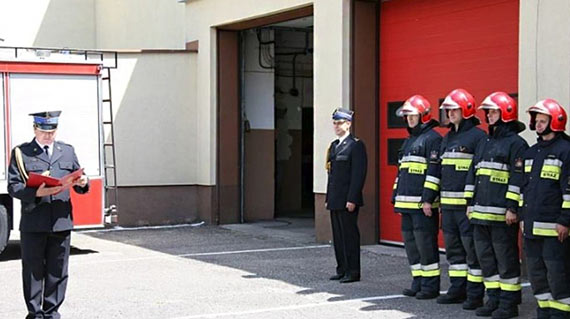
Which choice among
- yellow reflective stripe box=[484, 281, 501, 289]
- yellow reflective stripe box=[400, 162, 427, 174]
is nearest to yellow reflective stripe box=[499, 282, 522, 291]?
yellow reflective stripe box=[484, 281, 501, 289]

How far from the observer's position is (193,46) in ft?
55.7

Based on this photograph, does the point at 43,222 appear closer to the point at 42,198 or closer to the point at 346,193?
Answer: the point at 42,198

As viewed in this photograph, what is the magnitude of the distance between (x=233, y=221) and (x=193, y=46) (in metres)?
3.54

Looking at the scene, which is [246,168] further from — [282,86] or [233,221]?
[282,86]

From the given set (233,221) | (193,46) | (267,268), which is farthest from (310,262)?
(193,46)

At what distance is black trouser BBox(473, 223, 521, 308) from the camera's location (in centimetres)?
772

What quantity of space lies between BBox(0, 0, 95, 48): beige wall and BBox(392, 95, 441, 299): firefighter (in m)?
14.2

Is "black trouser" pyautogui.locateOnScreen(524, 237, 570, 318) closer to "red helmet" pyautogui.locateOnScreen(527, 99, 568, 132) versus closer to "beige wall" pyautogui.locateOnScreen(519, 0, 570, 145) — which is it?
"red helmet" pyautogui.locateOnScreen(527, 99, 568, 132)

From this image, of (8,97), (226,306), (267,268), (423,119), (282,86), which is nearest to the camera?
(226,306)

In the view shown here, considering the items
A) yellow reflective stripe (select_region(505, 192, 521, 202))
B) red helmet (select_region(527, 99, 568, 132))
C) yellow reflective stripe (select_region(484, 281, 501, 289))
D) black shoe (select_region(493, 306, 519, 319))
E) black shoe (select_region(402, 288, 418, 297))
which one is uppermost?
red helmet (select_region(527, 99, 568, 132))

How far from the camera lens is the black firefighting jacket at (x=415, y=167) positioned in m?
8.75

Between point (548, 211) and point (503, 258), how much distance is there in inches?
30.1

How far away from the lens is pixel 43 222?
23.4 ft

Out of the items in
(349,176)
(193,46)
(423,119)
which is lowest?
(349,176)
